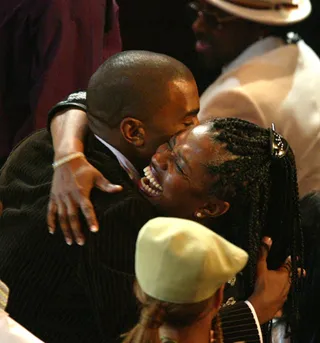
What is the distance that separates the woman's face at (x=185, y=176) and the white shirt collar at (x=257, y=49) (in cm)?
91

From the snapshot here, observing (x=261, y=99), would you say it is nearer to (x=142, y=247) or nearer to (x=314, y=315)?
(x=314, y=315)

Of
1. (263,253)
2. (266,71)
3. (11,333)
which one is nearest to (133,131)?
(263,253)

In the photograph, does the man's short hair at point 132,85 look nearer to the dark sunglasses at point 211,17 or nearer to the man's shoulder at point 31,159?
the man's shoulder at point 31,159

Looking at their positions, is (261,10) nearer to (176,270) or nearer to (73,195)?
(73,195)

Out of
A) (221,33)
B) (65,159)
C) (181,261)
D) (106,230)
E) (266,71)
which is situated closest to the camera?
(181,261)

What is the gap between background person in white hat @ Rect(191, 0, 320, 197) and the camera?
7.25ft

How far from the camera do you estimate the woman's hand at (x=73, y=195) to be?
1460 millimetres

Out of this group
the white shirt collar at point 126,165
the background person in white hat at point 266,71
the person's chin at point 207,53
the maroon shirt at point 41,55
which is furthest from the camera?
the person's chin at point 207,53

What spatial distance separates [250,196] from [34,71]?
3.66ft

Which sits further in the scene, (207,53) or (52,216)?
(207,53)

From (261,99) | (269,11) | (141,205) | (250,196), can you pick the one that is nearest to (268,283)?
(250,196)

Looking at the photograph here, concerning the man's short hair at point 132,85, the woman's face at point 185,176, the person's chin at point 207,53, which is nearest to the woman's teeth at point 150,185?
the woman's face at point 185,176

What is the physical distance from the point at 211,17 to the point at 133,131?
96 centimetres

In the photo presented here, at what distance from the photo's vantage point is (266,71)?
2.28 meters
